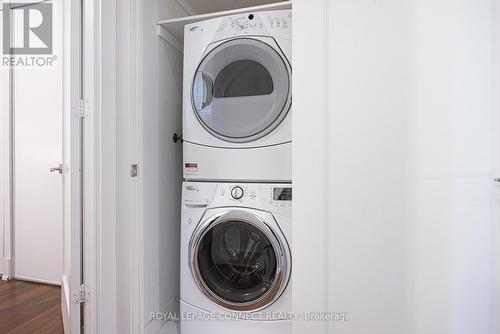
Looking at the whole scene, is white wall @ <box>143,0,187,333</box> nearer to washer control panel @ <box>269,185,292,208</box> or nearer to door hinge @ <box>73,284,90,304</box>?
door hinge @ <box>73,284,90,304</box>

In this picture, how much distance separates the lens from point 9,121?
2.23 metres

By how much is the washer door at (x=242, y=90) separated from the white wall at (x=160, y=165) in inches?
9.9

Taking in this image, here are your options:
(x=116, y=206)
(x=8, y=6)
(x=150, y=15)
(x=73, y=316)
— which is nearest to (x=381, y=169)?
(x=116, y=206)

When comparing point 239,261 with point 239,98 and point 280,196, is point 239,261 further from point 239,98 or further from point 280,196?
point 239,98

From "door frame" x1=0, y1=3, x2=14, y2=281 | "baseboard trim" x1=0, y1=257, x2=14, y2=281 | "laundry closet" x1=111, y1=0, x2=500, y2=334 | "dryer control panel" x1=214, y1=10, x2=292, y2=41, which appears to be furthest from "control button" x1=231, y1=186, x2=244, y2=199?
"baseboard trim" x1=0, y1=257, x2=14, y2=281

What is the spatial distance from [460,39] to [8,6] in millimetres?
3085

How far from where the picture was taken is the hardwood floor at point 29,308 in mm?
1617

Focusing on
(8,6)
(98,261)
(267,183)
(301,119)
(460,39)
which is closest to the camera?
(460,39)

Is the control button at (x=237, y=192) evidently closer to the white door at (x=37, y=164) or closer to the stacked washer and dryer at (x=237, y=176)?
the stacked washer and dryer at (x=237, y=176)

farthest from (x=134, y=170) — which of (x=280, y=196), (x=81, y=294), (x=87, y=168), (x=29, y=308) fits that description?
(x=29, y=308)

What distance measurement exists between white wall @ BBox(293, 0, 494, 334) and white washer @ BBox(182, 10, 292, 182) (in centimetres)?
26

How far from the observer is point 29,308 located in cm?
183

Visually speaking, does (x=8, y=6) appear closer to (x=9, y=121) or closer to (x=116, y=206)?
(x=9, y=121)

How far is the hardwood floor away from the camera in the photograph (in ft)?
5.31
